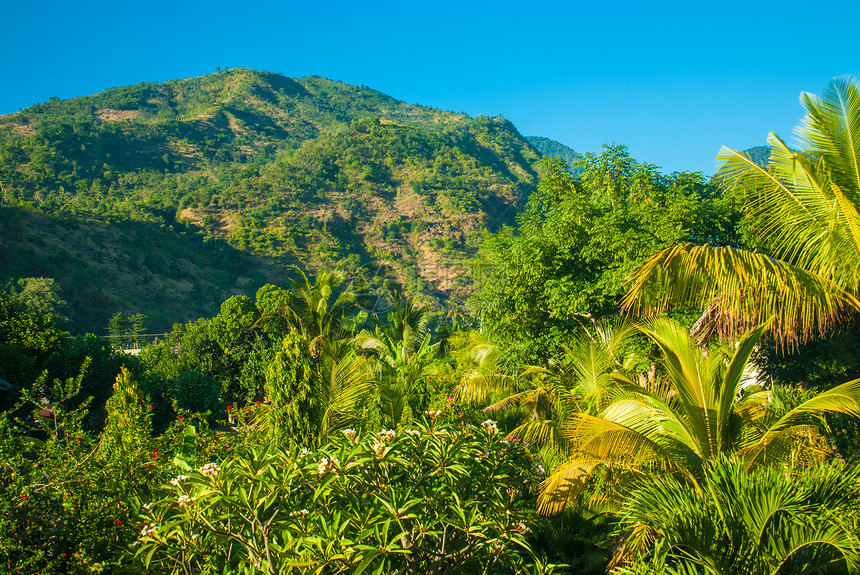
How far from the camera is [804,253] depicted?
5914 mm

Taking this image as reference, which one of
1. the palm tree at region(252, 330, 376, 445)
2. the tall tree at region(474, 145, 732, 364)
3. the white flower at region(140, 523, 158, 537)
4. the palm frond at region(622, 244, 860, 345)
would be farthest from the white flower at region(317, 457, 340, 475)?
the tall tree at region(474, 145, 732, 364)

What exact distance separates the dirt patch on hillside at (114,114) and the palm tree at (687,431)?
12502cm

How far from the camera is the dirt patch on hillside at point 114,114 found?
351 ft

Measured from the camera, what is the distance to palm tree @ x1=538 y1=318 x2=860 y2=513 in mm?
4781

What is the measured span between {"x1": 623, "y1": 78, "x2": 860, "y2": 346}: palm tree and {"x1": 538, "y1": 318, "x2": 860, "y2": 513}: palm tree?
68 cm

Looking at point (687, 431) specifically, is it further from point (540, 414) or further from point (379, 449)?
point (540, 414)

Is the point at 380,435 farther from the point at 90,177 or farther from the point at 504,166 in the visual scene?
the point at 504,166

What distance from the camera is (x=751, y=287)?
5598 millimetres

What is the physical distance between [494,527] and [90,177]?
3214 inches

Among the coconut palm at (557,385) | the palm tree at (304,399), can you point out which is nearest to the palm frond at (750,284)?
the coconut palm at (557,385)

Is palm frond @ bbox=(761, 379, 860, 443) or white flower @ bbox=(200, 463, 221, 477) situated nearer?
white flower @ bbox=(200, 463, 221, 477)

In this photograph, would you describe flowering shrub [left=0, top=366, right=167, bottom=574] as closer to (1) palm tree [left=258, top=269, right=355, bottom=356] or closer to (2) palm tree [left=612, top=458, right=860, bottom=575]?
(2) palm tree [left=612, top=458, right=860, bottom=575]

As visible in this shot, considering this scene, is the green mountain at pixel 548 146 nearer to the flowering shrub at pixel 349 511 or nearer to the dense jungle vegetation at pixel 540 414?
the dense jungle vegetation at pixel 540 414

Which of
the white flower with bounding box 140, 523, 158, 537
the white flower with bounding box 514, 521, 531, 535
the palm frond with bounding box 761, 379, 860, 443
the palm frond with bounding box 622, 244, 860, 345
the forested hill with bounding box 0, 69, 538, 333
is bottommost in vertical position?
the white flower with bounding box 514, 521, 531, 535
